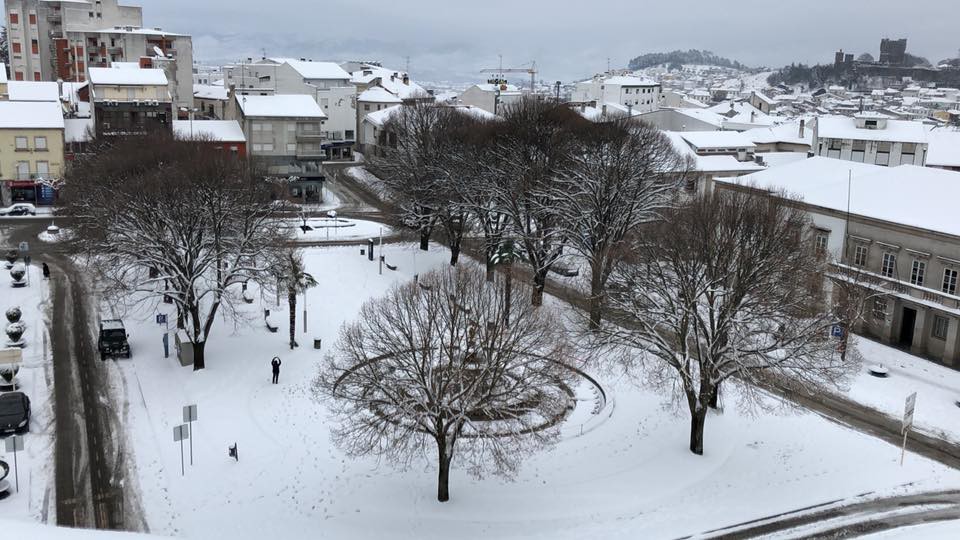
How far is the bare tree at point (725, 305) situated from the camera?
2775 cm

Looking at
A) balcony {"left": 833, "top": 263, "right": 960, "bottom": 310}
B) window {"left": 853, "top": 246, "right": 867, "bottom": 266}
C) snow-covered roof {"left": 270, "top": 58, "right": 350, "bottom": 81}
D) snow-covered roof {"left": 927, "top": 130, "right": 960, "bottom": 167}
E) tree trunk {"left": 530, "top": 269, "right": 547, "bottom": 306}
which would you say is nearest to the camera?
balcony {"left": 833, "top": 263, "right": 960, "bottom": 310}

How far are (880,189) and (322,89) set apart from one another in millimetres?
73572

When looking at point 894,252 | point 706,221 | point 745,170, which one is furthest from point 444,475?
point 745,170

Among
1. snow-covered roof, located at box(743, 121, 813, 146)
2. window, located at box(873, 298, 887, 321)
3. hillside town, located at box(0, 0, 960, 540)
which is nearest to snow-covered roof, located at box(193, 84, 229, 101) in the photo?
hillside town, located at box(0, 0, 960, 540)

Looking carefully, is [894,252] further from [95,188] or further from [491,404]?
[95,188]

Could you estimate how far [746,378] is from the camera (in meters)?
28.3

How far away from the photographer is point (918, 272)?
4147 cm

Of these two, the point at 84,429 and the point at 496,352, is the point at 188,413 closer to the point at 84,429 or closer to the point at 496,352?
the point at 84,429

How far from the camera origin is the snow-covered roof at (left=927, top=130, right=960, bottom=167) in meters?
77.1

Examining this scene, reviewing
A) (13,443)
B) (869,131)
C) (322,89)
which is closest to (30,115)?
(322,89)

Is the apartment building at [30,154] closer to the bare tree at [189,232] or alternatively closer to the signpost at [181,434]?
the bare tree at [189,232]

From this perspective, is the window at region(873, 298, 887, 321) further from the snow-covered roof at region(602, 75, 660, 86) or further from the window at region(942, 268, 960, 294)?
the snow-covered roof at region(602, 75, 660, 86)

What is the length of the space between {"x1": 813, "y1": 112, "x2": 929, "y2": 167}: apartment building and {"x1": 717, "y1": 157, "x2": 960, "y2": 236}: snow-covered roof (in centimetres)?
2546

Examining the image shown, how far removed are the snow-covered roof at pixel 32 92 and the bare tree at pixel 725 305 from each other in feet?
222
